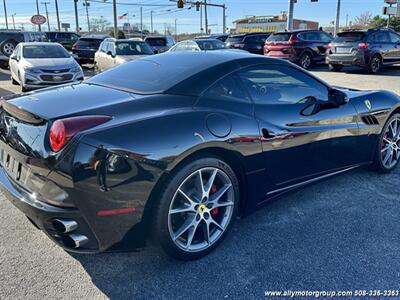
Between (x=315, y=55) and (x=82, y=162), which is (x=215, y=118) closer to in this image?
(x=82, y=162)

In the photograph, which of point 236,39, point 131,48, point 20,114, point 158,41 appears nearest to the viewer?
point 20,114

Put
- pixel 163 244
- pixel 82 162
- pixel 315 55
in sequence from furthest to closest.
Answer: pixel 315 55, pixel 163 244, pixel 82 162

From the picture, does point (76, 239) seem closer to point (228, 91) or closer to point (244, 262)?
point (244, 262)

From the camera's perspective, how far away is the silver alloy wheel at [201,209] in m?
2.70

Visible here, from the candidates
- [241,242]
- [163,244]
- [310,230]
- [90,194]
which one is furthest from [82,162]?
[310,230]

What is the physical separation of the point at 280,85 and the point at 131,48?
12097mm

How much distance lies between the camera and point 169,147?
8.13ft

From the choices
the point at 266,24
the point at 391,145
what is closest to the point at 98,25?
the point at 266,24

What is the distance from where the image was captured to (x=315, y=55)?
56.7 feet

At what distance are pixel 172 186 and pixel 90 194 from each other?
0.53 meters

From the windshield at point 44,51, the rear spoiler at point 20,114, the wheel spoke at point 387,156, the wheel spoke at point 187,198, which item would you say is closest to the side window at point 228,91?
the wheel spoke at point 187,198

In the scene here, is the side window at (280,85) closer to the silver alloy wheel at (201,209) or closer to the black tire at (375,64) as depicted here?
the silver alloy wheel at (201,209)

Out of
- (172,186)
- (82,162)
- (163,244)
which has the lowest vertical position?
(163,244)

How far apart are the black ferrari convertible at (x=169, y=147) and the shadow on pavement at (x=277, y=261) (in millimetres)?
201
